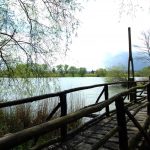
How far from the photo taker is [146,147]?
5.12m

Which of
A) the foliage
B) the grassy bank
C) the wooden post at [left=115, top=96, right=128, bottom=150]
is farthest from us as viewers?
the foliage

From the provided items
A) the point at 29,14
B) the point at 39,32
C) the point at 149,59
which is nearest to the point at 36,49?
the point at 39,32

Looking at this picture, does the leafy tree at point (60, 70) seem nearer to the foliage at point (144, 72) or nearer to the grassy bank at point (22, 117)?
the grassy bank at point (22, 117)

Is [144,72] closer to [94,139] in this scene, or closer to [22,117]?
[22,117]

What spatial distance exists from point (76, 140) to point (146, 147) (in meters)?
1.32

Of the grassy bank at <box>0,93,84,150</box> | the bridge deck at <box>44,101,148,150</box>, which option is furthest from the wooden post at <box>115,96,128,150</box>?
the grassy bank at <box>0,93,84,150</box>

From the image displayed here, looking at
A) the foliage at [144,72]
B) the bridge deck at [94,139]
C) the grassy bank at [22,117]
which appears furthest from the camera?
the foliage at [144,72]

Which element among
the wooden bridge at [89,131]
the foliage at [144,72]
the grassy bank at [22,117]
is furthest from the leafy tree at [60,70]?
the foliage at [144,72]

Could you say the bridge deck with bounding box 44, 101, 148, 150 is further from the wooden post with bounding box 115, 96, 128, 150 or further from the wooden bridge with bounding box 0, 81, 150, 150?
the wooden post with bounding box 115, 96, 128, 150

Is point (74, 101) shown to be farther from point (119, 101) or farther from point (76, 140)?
point (119, 101)

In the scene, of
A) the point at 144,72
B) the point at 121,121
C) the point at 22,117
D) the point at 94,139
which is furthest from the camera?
the point at 144,72

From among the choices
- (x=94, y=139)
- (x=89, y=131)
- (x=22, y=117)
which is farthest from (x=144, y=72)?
(x=94, y=139)

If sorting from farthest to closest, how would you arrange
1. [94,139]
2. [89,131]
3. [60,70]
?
[60,70] < [89,131] < [94,139]

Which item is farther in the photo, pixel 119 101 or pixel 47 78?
pixel 47 78
